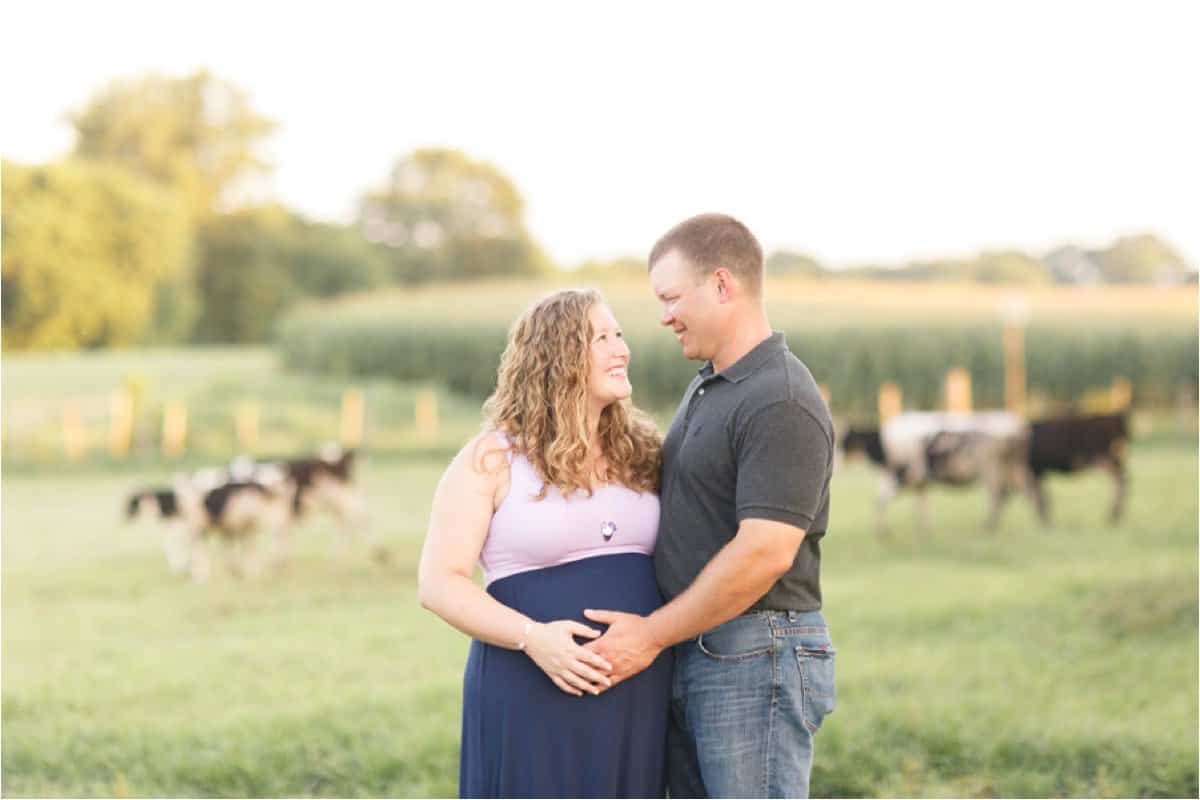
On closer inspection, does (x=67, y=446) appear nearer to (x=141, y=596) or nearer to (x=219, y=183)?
(x=141, y=596)

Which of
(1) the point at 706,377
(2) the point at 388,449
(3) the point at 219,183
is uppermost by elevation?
(3) the point at 219,183

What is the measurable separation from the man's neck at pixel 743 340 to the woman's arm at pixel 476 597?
71 centimetres

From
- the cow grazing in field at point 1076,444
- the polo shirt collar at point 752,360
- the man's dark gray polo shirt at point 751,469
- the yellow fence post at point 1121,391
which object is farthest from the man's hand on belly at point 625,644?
the yellow fence post at point 1121,391

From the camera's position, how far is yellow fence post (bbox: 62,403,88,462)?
25359mm

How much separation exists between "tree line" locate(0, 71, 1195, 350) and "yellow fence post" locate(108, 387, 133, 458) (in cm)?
1904

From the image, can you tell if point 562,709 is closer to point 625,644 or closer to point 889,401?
point 625,644

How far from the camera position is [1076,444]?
1535cm

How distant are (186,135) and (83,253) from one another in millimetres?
8596

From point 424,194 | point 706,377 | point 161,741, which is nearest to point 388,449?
point 161,741

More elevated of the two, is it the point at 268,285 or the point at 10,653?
the point at 268,285

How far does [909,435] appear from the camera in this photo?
49.5 ft

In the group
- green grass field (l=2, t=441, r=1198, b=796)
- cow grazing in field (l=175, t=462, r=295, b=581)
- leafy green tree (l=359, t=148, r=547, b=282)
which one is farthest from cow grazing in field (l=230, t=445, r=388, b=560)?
leafy green tree (l=359, t=148, r=547, b=282)

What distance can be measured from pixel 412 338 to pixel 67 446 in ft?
34.8

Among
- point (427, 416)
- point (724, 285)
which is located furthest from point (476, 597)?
point (427, 416)
